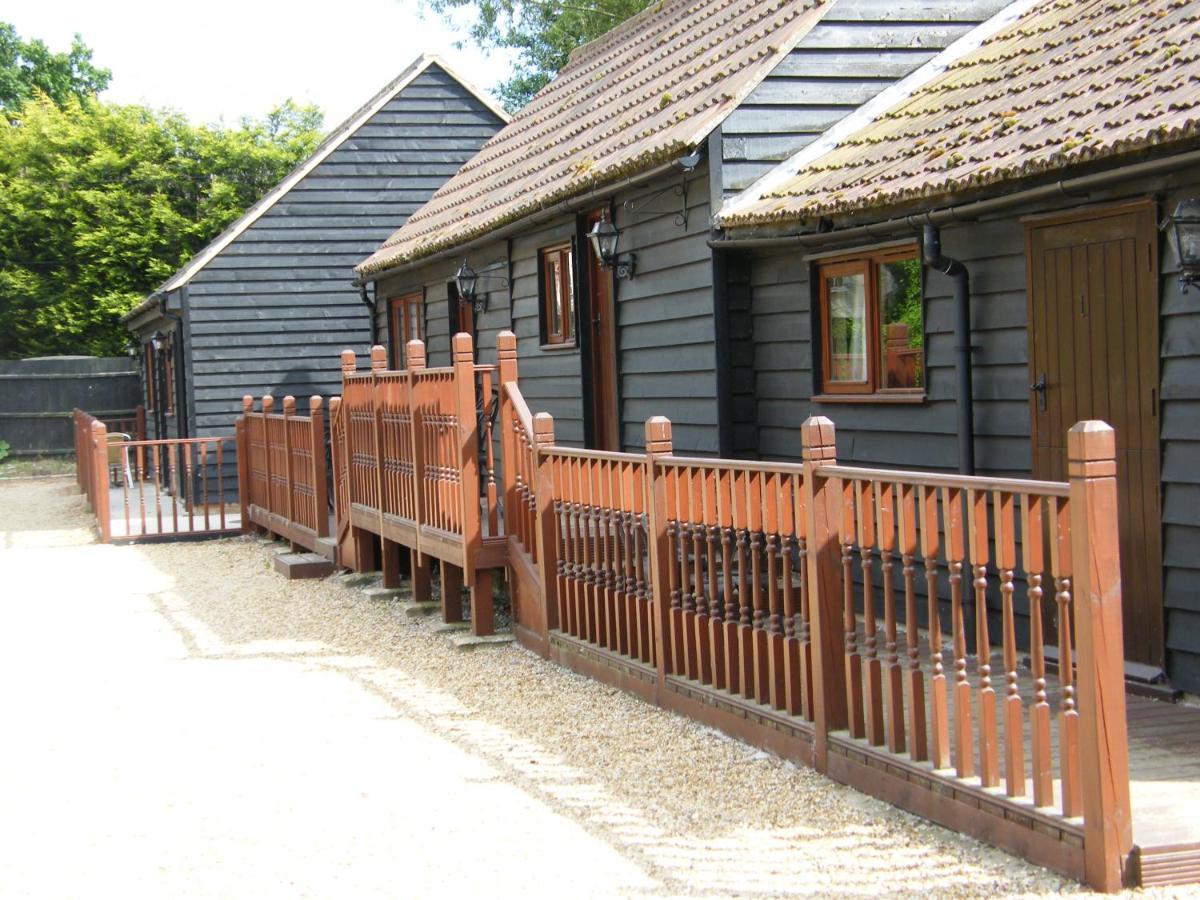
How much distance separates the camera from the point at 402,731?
711 centimetres

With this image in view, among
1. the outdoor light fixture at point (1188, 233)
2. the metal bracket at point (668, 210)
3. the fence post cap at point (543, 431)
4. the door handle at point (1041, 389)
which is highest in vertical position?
the metal bracket at point (668, 210)

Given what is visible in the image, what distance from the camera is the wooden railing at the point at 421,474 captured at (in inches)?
365

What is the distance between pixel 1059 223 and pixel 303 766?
15.0 feet

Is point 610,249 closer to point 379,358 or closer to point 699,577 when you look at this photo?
point 379,358

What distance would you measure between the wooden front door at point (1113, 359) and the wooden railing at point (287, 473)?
7.47 metres

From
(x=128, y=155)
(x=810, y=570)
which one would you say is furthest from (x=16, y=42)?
(x=810, y=570)

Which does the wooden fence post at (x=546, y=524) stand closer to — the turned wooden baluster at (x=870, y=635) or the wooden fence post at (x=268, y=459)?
the turned wooden baluster at (x=870, y=635)

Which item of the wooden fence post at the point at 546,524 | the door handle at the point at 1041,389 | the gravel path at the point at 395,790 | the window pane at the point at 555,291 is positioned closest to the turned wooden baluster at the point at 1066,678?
the gravel path at the point at 395,790


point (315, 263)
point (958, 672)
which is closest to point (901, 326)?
point (958, 672)

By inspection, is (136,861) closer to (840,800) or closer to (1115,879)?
(840,800)

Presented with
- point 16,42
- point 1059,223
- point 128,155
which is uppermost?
point 16,42

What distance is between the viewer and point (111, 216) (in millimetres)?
34219

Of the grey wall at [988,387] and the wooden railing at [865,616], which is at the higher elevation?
the grey wall at [988,387]

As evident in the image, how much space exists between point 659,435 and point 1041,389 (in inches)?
83.2
